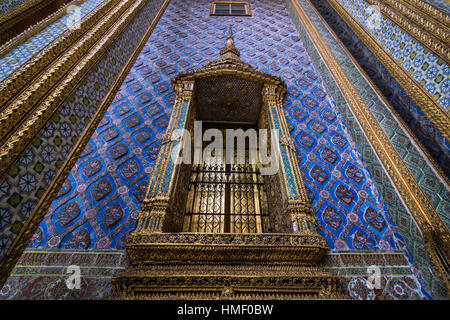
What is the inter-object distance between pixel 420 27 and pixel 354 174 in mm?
2228

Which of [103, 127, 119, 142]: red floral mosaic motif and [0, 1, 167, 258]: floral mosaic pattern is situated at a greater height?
[103, 127, 119, 142]: red floral mosaic motif

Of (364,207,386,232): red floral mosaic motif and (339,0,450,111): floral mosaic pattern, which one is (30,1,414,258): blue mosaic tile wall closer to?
(364,207,386,232): red floral mosaic motif

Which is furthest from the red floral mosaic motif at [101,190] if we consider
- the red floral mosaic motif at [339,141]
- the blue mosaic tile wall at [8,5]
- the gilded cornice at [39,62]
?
the red floral mosaic motif at [339,141]

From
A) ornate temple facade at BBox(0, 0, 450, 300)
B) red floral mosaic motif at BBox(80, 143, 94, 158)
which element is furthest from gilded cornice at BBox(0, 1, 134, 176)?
red floral mosaic motif at BBox(80, 143, 94, 158)

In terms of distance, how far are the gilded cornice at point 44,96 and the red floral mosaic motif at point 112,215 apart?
1686 millimetres

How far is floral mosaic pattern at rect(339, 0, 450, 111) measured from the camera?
2621 mm

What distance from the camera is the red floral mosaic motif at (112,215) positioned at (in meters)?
2.98

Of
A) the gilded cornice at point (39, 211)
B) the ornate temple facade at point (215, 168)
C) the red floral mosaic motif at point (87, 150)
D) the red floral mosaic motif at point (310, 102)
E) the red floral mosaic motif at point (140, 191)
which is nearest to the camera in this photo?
the gilded cornice at point (39, 211)

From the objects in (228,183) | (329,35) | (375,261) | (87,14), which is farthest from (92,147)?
(329,35)

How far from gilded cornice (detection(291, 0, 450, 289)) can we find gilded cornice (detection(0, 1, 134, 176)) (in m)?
4.07

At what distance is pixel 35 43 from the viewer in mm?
2199

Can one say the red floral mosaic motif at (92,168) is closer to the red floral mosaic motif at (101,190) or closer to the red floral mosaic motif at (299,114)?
the red floral mosaic motif at (101,190)
